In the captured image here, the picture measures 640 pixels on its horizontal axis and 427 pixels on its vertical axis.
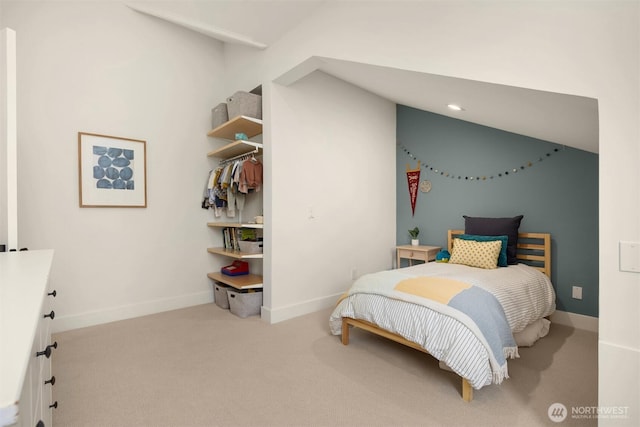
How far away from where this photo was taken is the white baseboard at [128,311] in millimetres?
3066

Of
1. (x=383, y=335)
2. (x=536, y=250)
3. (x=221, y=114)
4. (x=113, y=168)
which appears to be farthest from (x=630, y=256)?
(x=113, y=168)

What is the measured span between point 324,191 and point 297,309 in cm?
127

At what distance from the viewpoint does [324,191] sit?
3.71 metres

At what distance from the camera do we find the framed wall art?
124 inches

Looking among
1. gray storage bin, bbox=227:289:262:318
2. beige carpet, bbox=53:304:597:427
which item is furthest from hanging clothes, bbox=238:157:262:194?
beige carpet, bbox=53:304:597:427

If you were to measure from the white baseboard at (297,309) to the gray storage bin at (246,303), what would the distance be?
125mm

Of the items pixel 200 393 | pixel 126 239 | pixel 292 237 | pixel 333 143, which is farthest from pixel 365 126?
pixel 200 393

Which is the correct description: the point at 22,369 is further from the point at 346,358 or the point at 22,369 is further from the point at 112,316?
the point at 112,316

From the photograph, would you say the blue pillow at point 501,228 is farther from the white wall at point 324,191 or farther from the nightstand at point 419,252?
the white wall at point 324,191

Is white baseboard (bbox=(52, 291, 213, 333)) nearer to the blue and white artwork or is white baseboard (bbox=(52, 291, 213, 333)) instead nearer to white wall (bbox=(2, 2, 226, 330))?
white wall (bbox=(2, 2, 226, 330))

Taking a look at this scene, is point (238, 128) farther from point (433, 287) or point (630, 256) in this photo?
point (630, 256)

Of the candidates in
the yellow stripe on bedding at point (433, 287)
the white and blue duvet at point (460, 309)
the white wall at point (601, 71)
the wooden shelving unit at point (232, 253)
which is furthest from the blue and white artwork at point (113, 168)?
the white wall at point (601, 71)

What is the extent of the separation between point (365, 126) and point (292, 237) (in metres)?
1.70

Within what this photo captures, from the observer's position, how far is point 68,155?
3.08 meters
